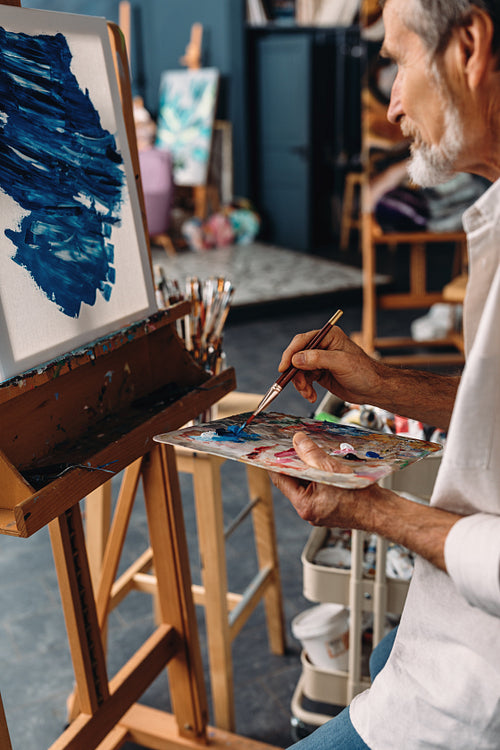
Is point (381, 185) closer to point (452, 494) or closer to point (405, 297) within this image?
point (405, 297)

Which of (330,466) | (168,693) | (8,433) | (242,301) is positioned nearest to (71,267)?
(8,433)

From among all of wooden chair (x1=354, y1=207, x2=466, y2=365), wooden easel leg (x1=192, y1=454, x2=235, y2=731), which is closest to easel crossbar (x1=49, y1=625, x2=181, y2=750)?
wooden easel leg (x1=192, y1=454, x2=235, y2=731)

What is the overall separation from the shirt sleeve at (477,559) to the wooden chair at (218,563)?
0.78 metres

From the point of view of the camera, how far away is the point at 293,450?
41.8 inches

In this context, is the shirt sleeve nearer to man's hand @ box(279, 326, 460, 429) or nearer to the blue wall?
man's hand @ box(279, 326, 460, 429)

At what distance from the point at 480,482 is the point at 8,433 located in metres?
0.68

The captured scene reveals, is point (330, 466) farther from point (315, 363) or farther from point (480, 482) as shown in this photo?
point (315, 363)

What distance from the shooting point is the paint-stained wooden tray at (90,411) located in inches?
41.6

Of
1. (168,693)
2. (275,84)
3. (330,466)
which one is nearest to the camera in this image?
(330,466)

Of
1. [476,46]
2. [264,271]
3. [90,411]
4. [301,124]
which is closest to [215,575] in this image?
[90,411]

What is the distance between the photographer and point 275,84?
7.13 meters

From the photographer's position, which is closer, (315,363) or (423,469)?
(315,363)

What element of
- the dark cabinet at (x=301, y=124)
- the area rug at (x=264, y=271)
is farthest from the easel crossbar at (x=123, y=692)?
the dark cabinet at (x=301, y=124)

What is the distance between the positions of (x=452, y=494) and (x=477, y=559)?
0.31 ft
